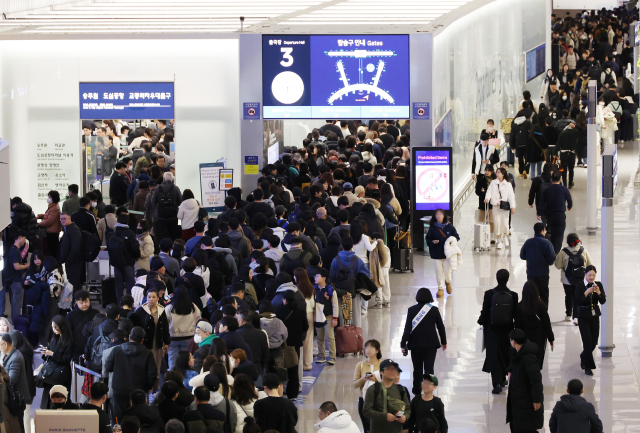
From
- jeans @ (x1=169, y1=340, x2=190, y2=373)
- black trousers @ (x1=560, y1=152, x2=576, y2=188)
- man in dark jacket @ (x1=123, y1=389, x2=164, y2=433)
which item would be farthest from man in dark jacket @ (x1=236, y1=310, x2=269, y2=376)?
black trousers @ (x1=560, y1=152, x2=576, y2=188)

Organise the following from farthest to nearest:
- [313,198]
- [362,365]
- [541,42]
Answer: [541,42] → [313,198] → [362,365]

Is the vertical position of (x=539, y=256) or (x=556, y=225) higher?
(x=556, y=225)

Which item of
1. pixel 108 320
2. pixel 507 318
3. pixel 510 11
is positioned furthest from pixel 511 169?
pixel 108 320

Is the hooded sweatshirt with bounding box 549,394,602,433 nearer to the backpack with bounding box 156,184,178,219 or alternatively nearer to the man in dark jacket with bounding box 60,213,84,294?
the man in dark jacket with bounding box 60,213,84,294

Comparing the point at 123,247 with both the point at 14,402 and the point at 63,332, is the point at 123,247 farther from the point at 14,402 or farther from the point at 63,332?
the point at 14,402

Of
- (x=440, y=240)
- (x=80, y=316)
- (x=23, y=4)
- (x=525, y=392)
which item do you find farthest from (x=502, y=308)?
(x=23, y=4)

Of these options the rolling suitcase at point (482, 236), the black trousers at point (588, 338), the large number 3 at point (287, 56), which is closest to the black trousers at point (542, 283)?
the black trousers at point (588, 338)

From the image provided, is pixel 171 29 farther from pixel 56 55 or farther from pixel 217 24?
pixel 56 55

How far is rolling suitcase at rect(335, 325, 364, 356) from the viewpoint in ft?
38.6

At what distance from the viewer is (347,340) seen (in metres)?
11.8

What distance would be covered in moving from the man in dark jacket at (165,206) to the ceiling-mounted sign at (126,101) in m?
2.61

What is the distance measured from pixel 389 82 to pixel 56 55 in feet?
19.2

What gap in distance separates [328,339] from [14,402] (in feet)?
13.8

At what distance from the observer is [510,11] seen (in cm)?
2755
